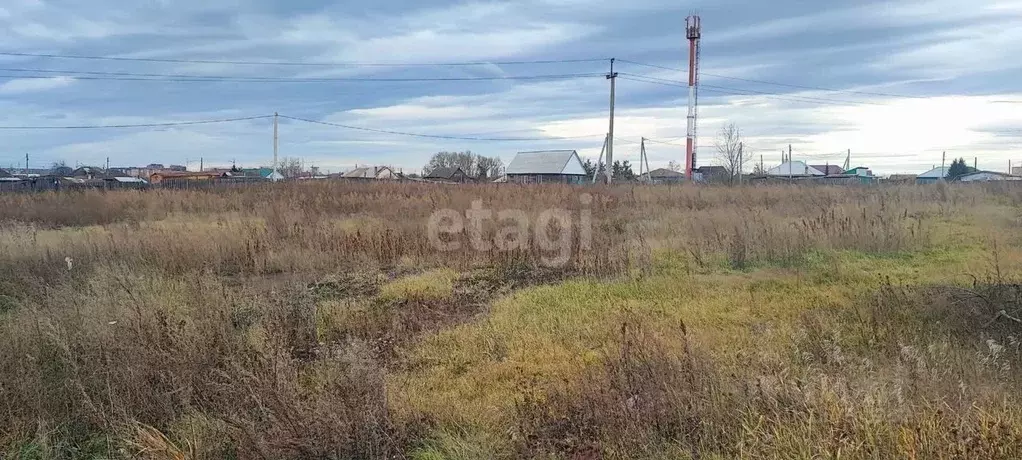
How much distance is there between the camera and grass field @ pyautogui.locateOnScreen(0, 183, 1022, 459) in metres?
2.80

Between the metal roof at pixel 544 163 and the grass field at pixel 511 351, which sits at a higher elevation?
the metal roof at pixel 544 163

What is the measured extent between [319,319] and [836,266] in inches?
242

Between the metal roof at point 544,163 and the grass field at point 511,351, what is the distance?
49.5 m

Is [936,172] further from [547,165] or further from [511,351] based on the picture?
[511,351]

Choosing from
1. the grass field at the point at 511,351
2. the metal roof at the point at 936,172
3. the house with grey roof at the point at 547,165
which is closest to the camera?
the grass field at the point at 511,351

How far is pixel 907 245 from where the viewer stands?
891cm

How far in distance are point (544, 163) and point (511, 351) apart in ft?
182

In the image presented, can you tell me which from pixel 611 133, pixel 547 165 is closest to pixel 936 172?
pixel 547 165

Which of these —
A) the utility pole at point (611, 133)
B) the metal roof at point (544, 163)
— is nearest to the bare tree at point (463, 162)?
the metal roof at point (544, 163)

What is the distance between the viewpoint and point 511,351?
4.46 m

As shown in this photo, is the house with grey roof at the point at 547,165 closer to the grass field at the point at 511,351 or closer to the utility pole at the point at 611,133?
the utility pole at the point at 611,133

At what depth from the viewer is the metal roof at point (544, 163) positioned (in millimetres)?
57969

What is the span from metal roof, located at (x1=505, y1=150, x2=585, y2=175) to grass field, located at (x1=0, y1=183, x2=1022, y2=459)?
49.5m

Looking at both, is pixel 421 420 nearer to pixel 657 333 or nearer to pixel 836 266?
pixel 657 333
